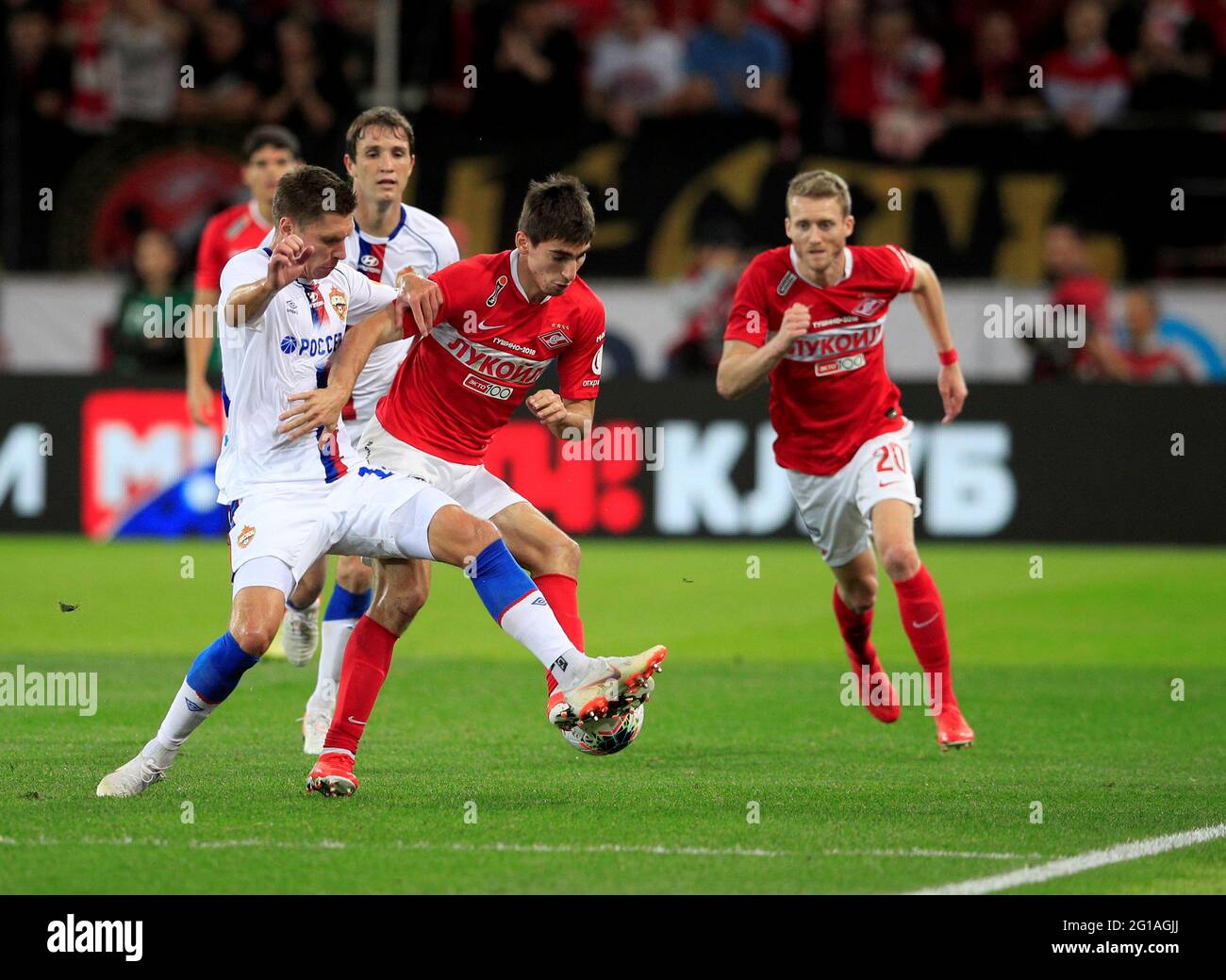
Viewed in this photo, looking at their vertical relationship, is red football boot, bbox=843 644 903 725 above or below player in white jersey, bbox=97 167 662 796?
below

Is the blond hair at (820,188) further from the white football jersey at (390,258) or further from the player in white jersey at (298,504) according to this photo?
the player in white jersey at (298,504)

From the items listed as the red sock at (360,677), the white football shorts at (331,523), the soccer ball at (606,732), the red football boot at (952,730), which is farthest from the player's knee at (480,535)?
the red football boot at (952,730)

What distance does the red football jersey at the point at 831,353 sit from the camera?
8219 millimetres

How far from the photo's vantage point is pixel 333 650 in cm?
800

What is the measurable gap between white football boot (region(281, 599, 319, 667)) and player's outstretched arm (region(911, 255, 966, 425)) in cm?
295

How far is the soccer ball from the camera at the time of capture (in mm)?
6297

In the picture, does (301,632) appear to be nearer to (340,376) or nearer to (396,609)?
(396,609)

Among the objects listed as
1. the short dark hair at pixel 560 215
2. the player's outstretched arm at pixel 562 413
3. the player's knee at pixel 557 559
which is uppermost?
the short dark hair at pixel 560 215

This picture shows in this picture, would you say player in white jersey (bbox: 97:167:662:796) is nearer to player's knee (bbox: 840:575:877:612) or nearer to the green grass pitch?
the green grass pitch

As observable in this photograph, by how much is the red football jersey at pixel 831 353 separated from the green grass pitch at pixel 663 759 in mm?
1254

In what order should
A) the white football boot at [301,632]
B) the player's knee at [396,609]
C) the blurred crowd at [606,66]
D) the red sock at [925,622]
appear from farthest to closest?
1. the blurred crowd at [606,66]
2. the white football boot at [301,632]
3. the red sock at [925,622]
4. the player's knee at [396,609]

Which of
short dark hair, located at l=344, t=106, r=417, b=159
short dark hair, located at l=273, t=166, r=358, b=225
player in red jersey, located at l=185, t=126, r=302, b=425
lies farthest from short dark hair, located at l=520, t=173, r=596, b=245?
player in red jersey, located at l=185, t=126, r=302, b=425

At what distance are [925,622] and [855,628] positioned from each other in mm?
772

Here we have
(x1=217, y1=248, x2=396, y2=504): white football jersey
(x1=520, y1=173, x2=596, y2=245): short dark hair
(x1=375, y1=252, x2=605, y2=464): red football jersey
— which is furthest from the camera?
(x1=375, y1=252, x2=605, y2=464): red football jersey
